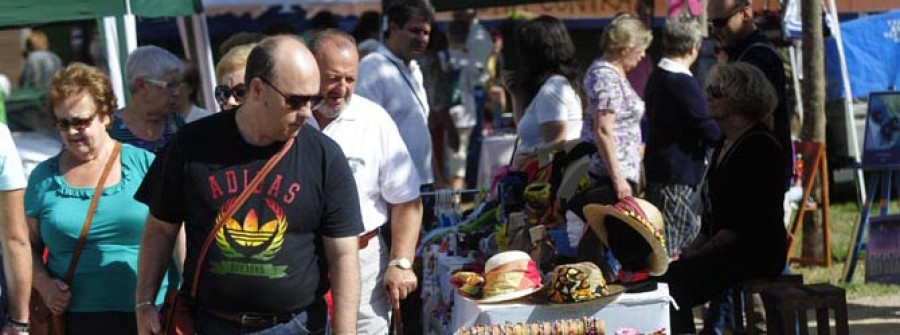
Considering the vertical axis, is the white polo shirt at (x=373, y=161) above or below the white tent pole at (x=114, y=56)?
below

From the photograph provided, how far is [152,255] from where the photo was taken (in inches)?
157

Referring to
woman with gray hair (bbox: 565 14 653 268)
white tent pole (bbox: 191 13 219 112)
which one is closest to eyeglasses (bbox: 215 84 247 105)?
woman with gray hair (bbox: 565 14 653 268)

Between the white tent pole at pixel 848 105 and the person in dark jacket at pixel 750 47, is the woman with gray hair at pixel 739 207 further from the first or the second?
the white tent pole at pixel 848 105

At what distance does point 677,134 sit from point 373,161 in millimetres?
2953

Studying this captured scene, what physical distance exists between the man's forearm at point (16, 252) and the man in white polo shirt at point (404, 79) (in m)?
2.30

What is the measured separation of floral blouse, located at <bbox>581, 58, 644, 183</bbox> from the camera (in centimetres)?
710

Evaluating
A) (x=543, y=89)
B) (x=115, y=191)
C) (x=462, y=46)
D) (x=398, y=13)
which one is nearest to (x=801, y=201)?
(x=543, y=89)

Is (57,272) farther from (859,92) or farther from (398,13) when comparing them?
(859,92)

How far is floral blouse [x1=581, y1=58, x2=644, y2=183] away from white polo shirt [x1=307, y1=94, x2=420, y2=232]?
8.38ft

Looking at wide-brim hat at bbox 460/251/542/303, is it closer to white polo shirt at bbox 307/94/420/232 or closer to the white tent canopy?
white polo shirt at bbox 307/94/420/232

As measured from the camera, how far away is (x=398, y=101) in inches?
249

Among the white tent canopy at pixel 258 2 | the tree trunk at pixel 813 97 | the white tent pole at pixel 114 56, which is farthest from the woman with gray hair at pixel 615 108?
the white tent canopy at pixel 258 2

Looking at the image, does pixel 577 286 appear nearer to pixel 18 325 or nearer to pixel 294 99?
pixel 294 99

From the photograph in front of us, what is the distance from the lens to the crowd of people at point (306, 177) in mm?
3816
